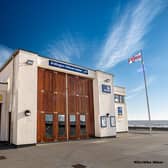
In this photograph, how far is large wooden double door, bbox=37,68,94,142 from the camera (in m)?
11.2

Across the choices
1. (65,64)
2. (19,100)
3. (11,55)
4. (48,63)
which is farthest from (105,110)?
(11,55)

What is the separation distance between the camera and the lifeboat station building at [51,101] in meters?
10.00

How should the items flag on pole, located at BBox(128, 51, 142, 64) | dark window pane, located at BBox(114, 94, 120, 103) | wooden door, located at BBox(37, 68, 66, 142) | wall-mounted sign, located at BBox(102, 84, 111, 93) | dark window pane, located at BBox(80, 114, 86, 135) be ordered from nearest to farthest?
wooden door, located at BBox(37, 68, 66, 142) < dark window pane, located at BBox(80, 114, 86, 135) < wall-mounted sign, located at BBox(102, 84, 111, 93) < flag on pole, located at BBox(128, 51, 142, 64) < dark window pane, located at BBox(114, 94, 120, 103)

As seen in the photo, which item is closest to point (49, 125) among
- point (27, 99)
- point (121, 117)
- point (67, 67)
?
point (27, 99)

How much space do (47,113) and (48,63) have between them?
3462 millimetres

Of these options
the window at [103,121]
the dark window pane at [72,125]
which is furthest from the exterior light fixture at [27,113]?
the window at [103,121]

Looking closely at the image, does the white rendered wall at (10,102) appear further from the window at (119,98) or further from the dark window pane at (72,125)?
the window at (119,98)

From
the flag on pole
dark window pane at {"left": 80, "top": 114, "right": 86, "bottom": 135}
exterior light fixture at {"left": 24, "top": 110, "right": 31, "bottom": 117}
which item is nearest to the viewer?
exterior light fixture at {"left": 24, "top": 110, "right": 31, "bottom": 117}

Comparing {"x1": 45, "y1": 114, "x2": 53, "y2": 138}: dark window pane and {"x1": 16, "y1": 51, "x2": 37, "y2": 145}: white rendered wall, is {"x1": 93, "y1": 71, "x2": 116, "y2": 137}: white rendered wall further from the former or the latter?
{"x1": 16, "y1": 51, "x2": 37, "y2": 145}: white rendered wall

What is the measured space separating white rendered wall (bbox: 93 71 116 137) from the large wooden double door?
0.41 metres

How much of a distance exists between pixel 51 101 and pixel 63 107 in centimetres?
106

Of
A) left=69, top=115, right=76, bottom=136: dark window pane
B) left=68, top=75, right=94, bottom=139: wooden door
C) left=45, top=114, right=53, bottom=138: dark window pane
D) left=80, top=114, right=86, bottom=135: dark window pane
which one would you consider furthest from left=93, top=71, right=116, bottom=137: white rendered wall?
left=45, top=114, right=53, bottom=138: dark window pane

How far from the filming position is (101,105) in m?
14.1

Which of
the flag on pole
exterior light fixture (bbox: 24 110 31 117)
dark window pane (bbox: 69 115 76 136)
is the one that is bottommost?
dark window pane (bbox: 69 115 76 136)
